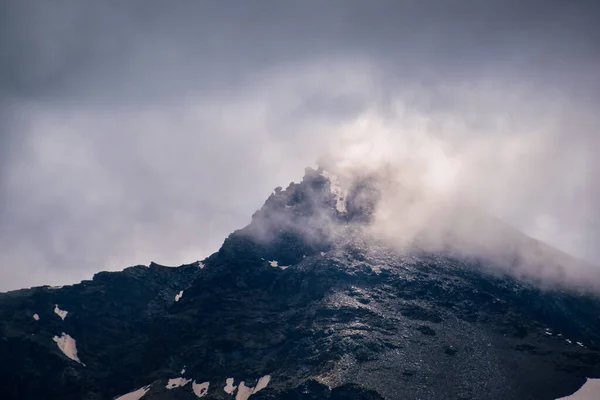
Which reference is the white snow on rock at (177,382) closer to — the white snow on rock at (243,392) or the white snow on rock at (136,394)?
the white snow on rock at (136,394)

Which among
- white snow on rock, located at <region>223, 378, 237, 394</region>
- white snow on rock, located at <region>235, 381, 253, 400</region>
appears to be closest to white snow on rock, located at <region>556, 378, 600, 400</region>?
white snow on rock, located at <region>235, 381, 253, 400</region>

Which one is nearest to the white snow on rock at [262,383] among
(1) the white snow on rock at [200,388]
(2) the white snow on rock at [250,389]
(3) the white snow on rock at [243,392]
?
(2) the white snow on rock at [250,389]

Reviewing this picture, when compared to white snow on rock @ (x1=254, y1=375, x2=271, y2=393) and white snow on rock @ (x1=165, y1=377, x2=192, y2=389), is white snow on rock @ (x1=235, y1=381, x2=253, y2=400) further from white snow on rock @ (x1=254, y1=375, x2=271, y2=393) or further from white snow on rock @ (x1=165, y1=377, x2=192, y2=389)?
white snow on rock @ (x1=165, y1=377, x2=192, y2=389)

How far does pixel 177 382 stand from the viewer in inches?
7574

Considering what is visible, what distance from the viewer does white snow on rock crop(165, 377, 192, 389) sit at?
7485 inches

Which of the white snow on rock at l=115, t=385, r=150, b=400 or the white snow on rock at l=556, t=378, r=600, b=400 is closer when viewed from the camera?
the white snow on rock at l=556, t=378, r=600, b=400

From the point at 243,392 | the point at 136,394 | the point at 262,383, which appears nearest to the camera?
the point at 243,392

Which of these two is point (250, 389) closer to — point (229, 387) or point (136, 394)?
point (229, 387)

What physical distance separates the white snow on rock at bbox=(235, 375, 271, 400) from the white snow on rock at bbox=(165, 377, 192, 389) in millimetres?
22484

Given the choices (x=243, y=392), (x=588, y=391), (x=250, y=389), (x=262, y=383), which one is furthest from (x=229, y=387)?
(x=588, y=391)

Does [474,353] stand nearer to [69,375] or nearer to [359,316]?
[359,316]

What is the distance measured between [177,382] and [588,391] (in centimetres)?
13926

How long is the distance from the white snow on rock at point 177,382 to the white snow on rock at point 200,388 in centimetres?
367

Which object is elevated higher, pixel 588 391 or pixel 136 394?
pixel 136 394
